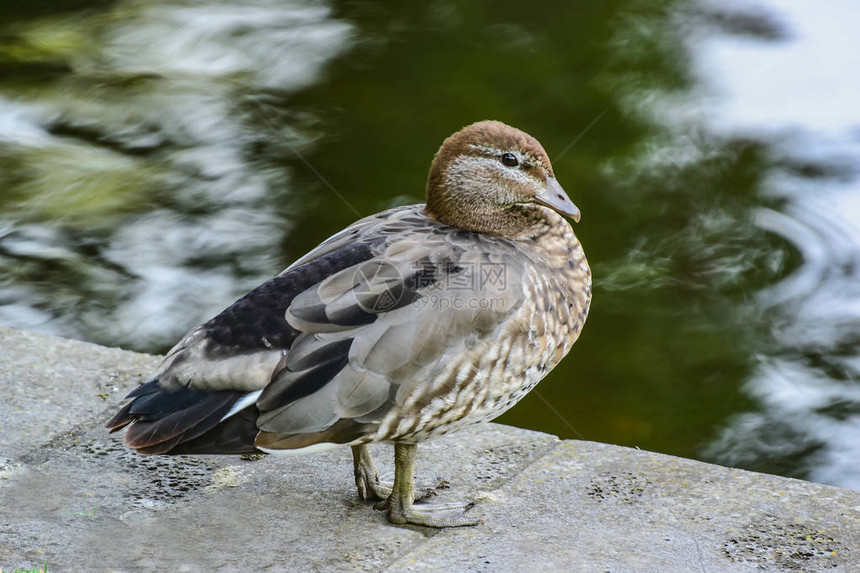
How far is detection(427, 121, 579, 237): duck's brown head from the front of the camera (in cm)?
388

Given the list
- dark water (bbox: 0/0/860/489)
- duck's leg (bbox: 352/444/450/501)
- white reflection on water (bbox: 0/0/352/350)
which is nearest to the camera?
duck's leg (bbox: 352/444/450/501)

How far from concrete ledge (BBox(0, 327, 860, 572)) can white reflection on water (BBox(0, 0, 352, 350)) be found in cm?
201

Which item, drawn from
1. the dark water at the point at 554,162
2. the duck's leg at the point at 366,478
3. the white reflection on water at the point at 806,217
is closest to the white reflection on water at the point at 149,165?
the dark water at the point at 554,162

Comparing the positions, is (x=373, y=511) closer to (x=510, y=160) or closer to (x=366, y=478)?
(x=366, y=478)

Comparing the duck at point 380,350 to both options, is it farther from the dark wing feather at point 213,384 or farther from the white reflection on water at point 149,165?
the white reflection on water at point 149,165

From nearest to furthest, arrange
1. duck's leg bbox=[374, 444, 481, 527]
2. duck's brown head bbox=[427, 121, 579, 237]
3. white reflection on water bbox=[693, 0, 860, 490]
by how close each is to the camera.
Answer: duck's leg bbox=[374, 444, 481, 527] < duck's brown head bbox=[427, 121, 579, 237] < white reflection on water bbox=[693, 0, 860, 490]

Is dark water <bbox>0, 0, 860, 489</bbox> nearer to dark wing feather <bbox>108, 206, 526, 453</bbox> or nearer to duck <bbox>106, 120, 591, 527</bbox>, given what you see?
duck <bbox>106, 120, 591, 527</bbox>

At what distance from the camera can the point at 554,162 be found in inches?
282

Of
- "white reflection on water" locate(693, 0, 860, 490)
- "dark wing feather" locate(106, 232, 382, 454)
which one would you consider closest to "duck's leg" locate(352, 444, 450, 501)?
"dark wing feather" locate(106, 232, 382, 454)

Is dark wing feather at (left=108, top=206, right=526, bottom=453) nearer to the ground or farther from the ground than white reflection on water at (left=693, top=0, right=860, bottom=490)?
farther from the ground

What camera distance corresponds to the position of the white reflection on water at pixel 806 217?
5316 millimetres

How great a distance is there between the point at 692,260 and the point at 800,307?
0.66m

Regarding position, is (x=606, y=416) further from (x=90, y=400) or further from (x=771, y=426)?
(x=90, y=400)

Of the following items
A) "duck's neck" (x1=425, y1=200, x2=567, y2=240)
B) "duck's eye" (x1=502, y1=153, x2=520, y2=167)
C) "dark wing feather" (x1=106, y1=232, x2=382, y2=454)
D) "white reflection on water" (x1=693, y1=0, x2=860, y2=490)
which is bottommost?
"white reflection on water" (x1=693, y1=0, x2=860, y2=490)
